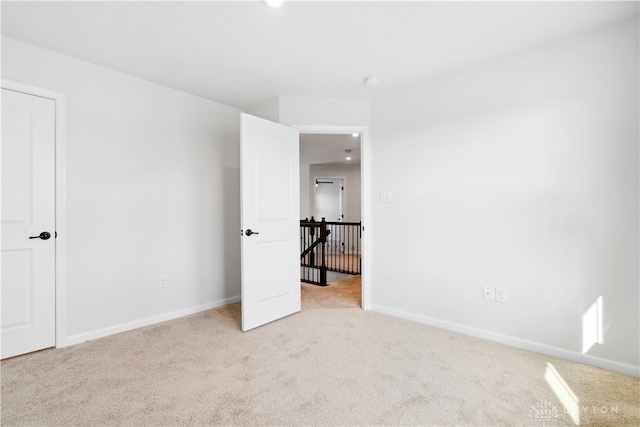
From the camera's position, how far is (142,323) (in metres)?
2.79

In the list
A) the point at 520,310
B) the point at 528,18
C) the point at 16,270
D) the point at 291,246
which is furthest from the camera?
the point at 291,246

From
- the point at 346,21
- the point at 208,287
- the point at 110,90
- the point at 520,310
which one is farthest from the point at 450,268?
the point at 110,90

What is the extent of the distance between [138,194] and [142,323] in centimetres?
121

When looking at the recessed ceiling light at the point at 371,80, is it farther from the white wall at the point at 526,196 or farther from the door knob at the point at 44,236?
the door knob at the point at 44,236

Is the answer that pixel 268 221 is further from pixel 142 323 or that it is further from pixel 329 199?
pixel 329 199

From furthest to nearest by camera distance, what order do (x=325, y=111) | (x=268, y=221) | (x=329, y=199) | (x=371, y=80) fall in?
(x=329, y=199)
(x=325, y=111)
(x=268, y=221)
(x=371, y=80)

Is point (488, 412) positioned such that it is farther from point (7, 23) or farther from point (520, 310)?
point (7, 23)

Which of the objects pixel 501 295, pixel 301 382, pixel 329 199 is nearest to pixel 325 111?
pixel 501 295

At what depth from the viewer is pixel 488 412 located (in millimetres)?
1584

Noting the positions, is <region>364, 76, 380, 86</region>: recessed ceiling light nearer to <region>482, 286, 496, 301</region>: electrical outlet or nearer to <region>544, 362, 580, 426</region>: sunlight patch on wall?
<region>482, 286, 496, 301</region>: electrical outlet

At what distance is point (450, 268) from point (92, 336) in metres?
3.14

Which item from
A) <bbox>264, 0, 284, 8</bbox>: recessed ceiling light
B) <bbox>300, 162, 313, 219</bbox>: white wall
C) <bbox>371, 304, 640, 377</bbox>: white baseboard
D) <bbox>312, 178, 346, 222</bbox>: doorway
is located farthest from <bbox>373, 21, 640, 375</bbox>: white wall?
<bbox>312, 178, 346, 222</bbox>: doorway

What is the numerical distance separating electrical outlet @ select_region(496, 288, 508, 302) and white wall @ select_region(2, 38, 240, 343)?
2.73 metres

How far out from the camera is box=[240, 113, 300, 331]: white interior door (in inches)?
106
